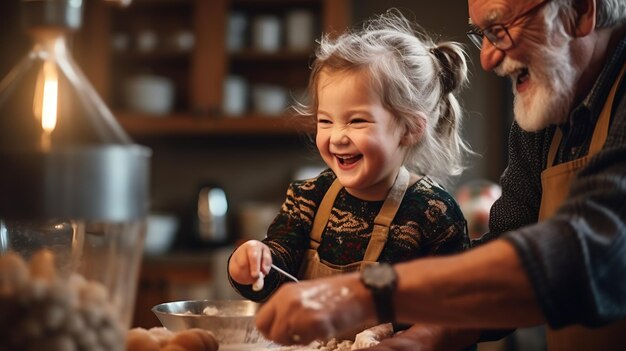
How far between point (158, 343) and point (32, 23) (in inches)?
16.9

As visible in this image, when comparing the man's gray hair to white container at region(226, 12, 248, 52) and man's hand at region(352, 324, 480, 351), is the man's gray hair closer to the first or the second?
man's hand at region(352, 324, 480, 351)

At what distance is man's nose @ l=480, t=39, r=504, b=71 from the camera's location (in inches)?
53.4

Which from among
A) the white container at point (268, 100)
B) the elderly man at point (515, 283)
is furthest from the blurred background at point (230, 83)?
the elderly man at point (515, 283)

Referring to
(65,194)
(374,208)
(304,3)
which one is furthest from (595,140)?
(304,3)

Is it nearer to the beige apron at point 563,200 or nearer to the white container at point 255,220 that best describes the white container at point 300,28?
the white container at point 255,220

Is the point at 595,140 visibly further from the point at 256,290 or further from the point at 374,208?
the point at 256,290

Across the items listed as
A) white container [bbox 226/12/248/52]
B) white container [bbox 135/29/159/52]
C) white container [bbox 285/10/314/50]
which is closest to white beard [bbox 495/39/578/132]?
white container [bbox 285/10/314/50]

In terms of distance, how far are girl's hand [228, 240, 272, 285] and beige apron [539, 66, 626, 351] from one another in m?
0.46

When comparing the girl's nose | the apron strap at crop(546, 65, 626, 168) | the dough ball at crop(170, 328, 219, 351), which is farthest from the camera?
the girl's nose

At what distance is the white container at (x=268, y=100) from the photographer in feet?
13.8

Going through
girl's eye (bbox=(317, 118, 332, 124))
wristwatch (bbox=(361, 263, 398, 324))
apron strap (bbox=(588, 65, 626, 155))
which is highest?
apron strap (bbox=(588, 65, 626, 155))

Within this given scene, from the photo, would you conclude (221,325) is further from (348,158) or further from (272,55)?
(272,55)

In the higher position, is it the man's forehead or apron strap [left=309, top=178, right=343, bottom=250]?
the man's forehead

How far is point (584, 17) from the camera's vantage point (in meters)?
1.34
